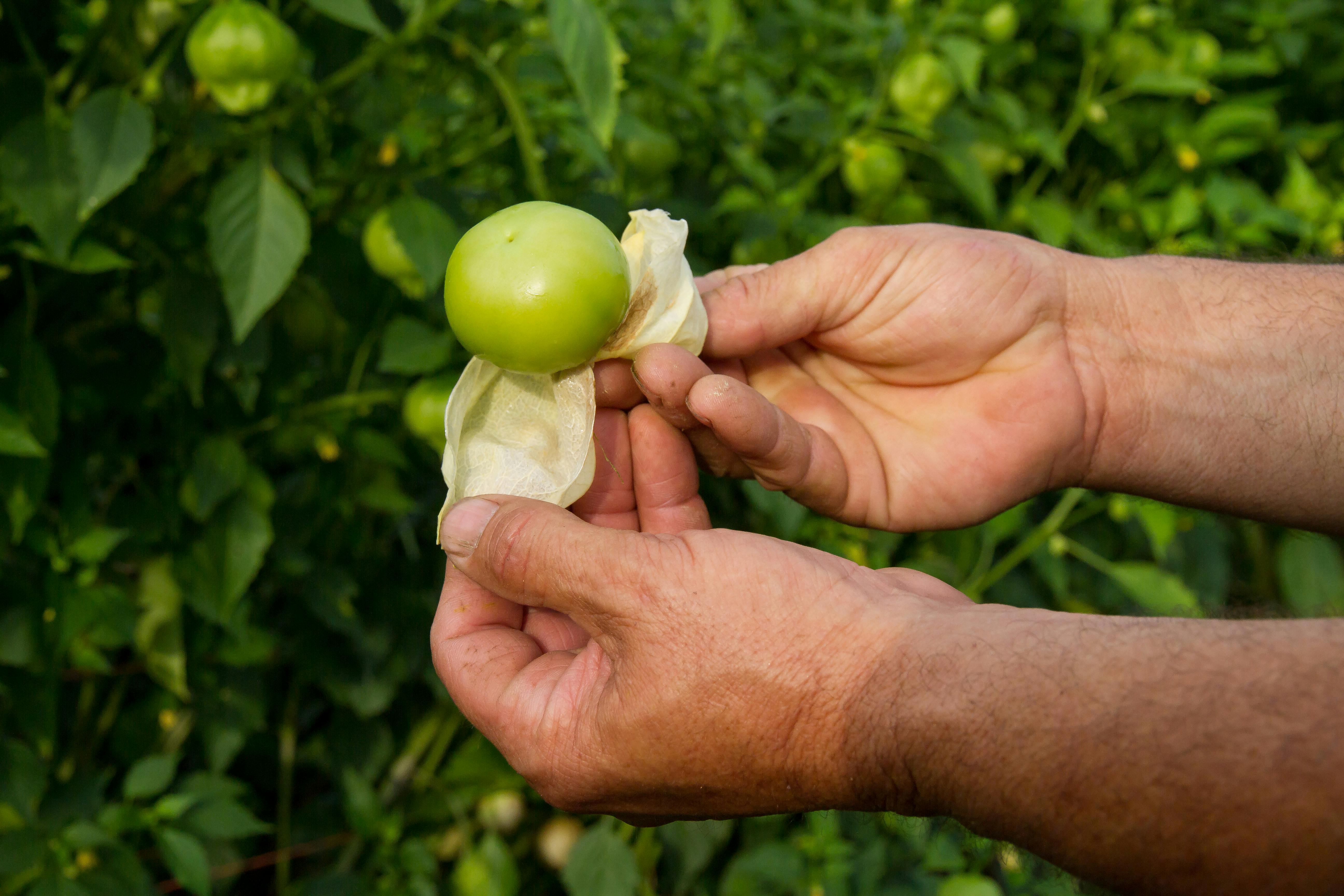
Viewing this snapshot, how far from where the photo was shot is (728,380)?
1010 millimetres

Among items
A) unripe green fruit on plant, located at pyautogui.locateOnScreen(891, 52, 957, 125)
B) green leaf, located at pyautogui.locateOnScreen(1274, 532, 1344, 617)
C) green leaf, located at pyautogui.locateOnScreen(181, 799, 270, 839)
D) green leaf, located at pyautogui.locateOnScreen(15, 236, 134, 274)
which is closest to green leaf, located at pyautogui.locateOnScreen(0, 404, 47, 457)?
green leaf, located at pyautogui.locateOnScreen(15, 236, 134, 274)

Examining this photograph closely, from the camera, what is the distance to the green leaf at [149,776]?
137 centimetres

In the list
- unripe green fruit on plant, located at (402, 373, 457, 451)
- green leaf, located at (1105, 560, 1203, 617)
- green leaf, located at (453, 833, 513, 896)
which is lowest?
green leaf, located at (453, 833, 513, 896)

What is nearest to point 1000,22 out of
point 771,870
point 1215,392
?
point 1215,392

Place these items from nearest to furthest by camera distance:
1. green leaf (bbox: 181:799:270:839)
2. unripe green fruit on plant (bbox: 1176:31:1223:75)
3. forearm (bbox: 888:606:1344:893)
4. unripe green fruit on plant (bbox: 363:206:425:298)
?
forearm (bbox: 888:606:1344:893), unripe green fruit on plant (bbox: 363:206:425:298), green leaf (bbox: 181:799:270:839), unripe green fruit on plant (bbox: 1176:31:1223:75)

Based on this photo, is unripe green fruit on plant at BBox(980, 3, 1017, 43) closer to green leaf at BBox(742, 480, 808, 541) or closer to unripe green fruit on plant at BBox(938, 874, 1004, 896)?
green leaf at BBox(742, 480, 808, 541)

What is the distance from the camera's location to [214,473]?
130 centimetres

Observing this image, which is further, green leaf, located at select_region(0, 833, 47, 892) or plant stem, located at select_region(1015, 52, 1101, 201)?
plant stem, located at select_region(1015, 52, 1101, 201)

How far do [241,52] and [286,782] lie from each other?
134 cm

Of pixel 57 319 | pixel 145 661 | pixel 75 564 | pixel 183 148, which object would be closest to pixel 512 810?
pixel 145 661

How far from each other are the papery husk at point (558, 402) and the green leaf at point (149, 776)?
69 centimetres

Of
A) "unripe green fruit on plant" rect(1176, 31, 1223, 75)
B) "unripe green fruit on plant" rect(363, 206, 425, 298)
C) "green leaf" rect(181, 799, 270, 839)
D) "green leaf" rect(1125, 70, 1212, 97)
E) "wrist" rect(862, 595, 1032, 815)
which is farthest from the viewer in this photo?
"unripe green fruit on plant" rect(1176, 31, 1223, 75)

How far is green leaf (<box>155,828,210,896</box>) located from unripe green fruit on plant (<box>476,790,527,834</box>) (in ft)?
2.05

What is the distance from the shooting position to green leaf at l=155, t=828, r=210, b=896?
131 cm
